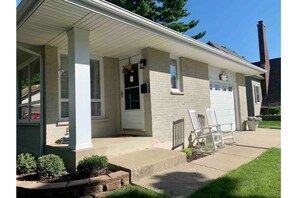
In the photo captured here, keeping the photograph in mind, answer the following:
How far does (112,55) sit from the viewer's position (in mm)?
6891

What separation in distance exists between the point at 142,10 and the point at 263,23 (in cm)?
997

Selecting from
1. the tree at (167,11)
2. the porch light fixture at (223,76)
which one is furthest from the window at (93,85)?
the tree at (167,11)

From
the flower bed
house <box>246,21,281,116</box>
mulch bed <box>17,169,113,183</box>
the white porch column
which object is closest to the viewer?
the flower bed

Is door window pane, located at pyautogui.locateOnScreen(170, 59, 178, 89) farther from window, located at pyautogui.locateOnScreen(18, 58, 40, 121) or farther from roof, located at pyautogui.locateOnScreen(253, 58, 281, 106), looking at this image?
roof, located at pyautogui.locateOnScreen(253, 58, 281, 106)

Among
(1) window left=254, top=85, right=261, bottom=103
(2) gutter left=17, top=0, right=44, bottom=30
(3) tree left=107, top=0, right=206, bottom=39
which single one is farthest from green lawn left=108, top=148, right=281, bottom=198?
(3) tree left=107, top=0, right=206, bottom=39

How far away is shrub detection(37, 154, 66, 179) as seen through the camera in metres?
4.07

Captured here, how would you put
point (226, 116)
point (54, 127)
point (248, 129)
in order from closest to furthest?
point (54, 127) → point (226, 116) → point (248, 129)

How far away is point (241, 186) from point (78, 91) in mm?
3458

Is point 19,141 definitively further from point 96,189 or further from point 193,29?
point 193,29

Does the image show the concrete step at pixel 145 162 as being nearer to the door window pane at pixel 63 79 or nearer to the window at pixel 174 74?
the door window pane at pixel 63 79

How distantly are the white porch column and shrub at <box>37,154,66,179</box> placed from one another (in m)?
0.44

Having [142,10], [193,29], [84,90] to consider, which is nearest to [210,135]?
[84,90]

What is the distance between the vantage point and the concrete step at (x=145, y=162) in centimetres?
416

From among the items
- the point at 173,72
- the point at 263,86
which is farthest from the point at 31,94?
the point at 263,86
